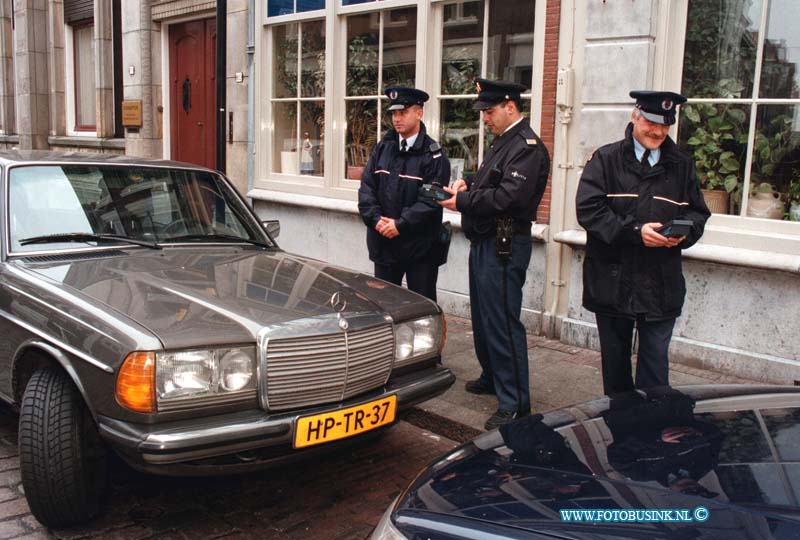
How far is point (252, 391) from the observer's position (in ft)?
10.0

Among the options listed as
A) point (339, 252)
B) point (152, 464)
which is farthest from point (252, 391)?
point (339, 252)

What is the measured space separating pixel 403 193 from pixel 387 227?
28cm

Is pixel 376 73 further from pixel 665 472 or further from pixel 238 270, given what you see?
pixel 665 472

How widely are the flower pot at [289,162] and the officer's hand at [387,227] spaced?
4.63 metres

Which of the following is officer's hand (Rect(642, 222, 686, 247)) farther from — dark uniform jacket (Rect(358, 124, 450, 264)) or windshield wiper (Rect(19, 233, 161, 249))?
windshield wiper (Rect(19, 233, 161, 249))

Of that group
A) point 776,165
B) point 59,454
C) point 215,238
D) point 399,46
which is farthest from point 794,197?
point 59,454

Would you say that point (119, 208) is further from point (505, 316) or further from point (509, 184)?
point (505, 316)

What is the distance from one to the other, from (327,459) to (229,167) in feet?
23.2

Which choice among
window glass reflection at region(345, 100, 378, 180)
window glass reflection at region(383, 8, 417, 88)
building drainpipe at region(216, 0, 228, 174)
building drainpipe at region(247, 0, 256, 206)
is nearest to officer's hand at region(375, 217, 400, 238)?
window glass reflection at region(383, 8, 417, 88)

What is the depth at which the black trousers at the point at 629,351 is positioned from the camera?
3955 mm

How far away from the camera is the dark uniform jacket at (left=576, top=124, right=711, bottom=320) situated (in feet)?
12.7

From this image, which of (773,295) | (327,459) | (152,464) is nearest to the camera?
(152,464)

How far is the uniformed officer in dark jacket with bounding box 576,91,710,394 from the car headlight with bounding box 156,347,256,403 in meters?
1.98

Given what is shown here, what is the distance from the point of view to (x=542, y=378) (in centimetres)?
552
